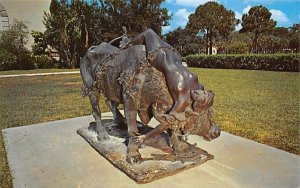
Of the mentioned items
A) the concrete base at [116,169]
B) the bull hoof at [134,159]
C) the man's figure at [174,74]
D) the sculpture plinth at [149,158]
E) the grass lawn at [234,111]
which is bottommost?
the grass lawn at [234,111]

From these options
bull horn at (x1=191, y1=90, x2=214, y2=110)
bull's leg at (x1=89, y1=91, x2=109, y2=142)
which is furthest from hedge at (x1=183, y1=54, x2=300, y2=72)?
bull horn at (x1=191, y1=90, x2=214, y2=110)

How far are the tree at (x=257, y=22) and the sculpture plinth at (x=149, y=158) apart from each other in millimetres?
39519

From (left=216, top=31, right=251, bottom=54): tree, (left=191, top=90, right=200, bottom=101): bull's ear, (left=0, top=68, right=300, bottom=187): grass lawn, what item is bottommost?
(left=0, top=68, right=300, bottom=187): grass lawn

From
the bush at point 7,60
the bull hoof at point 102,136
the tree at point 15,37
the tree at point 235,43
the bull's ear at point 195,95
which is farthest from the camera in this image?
the tree at point 235,43

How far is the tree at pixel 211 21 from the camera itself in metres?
39.0

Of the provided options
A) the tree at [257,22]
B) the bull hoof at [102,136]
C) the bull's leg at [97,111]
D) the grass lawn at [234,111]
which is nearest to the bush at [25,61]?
the grass lawn at [234,111]

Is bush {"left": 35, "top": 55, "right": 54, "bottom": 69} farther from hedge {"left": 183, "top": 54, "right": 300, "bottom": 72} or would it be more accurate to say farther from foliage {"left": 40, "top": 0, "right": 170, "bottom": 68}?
hedge {"left": 183, "top": 54, "right": 300, "bottom": 72}

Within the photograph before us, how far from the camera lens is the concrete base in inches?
113

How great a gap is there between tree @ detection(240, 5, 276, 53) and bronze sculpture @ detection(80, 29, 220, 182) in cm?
3988

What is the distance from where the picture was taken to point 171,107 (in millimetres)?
2852

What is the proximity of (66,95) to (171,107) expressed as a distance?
7.95m

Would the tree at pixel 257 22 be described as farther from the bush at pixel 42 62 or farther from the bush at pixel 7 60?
the bush at pixel 7 60

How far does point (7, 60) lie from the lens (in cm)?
2378

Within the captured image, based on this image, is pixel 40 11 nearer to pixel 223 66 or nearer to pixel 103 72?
pixel 223 66
